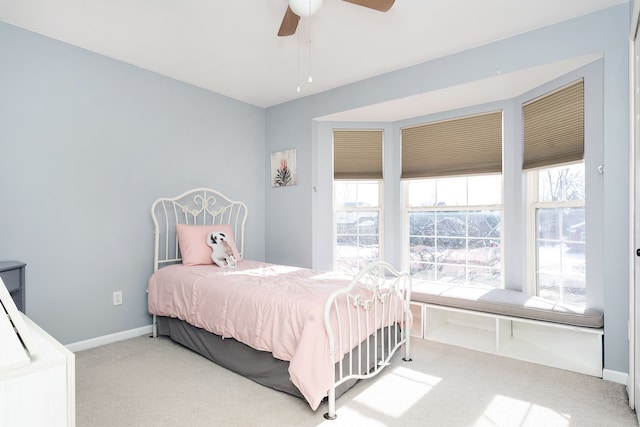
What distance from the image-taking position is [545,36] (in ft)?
8.42

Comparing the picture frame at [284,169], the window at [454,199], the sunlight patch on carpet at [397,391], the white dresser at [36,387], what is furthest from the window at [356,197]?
the white dresser at [36,387]

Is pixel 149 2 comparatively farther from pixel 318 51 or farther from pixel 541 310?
pixel 541 310

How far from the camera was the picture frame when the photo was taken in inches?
164

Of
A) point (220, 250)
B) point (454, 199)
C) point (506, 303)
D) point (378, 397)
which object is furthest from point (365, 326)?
point (454, 199)


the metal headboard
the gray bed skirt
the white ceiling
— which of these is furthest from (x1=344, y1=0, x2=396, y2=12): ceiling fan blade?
the metal headboard

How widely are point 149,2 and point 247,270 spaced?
209cm

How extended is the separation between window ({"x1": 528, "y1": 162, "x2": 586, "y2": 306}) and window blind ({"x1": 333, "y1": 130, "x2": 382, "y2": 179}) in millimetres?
1574

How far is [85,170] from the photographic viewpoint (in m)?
2.91

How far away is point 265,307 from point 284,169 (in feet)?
7.59

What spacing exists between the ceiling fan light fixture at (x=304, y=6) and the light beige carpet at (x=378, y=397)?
2.30 meters

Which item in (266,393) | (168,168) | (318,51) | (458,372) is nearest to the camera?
(266,393)

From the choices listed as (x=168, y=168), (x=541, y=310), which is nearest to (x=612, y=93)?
(x=541, y=310)

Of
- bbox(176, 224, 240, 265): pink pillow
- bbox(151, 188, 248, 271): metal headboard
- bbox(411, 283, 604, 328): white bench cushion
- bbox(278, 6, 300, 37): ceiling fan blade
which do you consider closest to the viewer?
bbox(278, 6, 300, 37): ceiling fan blade

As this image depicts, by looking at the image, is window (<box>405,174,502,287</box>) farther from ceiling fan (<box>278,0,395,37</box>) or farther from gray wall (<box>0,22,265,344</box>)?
gray wall (<box>0,22,265,344</box>)
